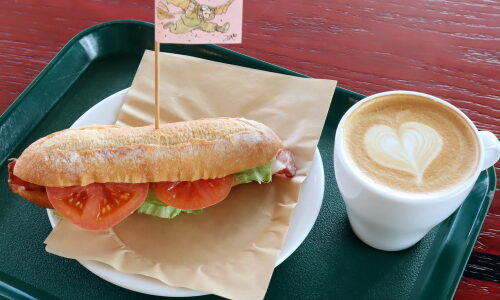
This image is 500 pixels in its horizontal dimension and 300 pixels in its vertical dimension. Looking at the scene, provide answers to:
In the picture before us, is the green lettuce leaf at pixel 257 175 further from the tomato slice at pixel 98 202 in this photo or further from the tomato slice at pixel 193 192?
the tomato slice at pixel 98 202

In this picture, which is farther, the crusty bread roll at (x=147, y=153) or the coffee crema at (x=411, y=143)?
the crusty bread roll at (x=147, y=153)

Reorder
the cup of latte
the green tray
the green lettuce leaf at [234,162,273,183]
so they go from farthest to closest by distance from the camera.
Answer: the green lettuce leaf at [234,162,273,183]
the green tray
the cup of latte

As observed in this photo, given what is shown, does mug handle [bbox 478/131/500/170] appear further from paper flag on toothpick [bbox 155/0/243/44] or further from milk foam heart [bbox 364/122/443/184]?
paper flag on toothpick [bbox 155/0/243/44]

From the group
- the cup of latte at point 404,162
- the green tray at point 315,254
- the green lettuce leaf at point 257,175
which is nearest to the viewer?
the cup of latte at point 404,162

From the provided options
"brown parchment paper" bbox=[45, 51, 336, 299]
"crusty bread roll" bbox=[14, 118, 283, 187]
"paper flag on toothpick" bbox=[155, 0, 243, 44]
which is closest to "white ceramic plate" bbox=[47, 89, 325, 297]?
"brown parchment paper" bbox=[45, 51, 336, 299]

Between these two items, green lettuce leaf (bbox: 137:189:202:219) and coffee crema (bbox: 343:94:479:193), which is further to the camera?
green lettuce leaf (bbox: 137:189:202:219)

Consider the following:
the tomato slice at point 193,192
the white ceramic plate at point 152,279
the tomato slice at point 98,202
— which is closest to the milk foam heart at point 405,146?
the white ceramic plate at point 152,279

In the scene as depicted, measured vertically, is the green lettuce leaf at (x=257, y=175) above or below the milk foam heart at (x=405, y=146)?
below

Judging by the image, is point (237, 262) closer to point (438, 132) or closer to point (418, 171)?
point (418, 171)
